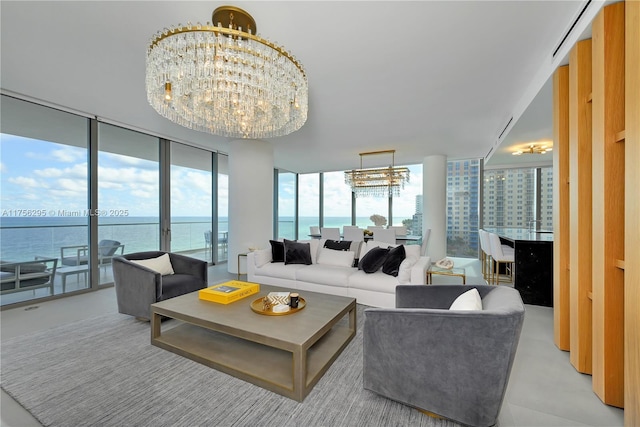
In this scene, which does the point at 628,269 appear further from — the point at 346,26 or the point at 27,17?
the point at 27,17

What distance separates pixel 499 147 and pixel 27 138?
7.48 meters

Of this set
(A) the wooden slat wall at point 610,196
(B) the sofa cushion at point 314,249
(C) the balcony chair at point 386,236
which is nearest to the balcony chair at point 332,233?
(C) the balcony chair at point 386,236

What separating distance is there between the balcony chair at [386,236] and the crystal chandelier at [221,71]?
12.3ft

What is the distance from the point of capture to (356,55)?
7.96ft

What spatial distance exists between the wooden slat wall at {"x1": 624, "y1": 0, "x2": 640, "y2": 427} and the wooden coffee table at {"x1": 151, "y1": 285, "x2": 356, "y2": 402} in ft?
5.78

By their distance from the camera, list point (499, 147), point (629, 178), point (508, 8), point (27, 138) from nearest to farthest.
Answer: point (629, 178)
point (508, 8)
point (27, 138)
point (499, 147)

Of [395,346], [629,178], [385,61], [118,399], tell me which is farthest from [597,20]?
[118,399]

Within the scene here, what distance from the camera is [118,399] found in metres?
1.74

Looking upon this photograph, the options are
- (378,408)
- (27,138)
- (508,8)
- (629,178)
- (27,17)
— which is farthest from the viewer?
(27,138)

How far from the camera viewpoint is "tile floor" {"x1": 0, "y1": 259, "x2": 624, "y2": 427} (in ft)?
5.24

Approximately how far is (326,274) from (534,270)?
2886mm

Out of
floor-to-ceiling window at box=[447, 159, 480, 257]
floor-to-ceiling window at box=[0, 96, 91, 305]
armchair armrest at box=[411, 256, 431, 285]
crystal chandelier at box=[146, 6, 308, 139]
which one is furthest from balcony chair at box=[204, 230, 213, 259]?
floor-to-ceiling window at box=[447, 159, 480, 257]

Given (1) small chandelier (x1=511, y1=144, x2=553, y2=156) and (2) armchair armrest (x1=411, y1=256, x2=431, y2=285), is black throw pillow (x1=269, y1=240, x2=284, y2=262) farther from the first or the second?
(1) small chandelier (x1=511, y1=144, x2=553, y2=156)

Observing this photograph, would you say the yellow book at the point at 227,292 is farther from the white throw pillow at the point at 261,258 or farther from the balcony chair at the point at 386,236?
the balcony chair at the point at 386,236
